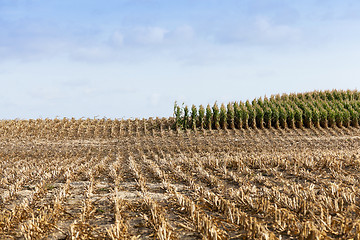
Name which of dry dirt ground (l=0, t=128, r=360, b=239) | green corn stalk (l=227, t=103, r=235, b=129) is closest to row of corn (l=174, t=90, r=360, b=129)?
green corn stalk (l=227, t=103, r=235, b=129)

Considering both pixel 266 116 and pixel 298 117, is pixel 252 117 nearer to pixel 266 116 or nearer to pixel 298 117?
pixel 266 116

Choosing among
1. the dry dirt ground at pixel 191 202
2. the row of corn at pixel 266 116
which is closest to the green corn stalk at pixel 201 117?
the row of corn at pixel 266 116

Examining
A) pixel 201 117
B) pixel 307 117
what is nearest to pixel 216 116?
pixel 201 117

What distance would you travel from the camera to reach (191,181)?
27.5 feet

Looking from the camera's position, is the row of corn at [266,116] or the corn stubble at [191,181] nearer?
the corn stubble at [191,181]

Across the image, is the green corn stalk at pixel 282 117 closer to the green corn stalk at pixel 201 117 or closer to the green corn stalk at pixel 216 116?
the green corn stalk at pixel 216 116

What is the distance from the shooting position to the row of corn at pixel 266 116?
80.2 ft

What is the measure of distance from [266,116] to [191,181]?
17.9 metres

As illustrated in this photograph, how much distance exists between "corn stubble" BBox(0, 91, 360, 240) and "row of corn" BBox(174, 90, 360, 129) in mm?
92

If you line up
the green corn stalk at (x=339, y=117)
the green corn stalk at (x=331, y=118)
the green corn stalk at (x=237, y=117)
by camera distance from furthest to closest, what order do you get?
the green corn stalk at (x=339, y=117) → the green corn stalk at (x=331, y=118) → the green corn stalk at (x=237, y=117)

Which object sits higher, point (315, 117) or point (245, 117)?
point (245, 117)

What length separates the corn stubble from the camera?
17.1 ft

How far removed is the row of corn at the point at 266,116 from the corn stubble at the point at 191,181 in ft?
0.30

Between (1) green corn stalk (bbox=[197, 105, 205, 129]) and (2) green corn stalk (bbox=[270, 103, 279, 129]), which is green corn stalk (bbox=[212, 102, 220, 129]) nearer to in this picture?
(1) green corn stalk (bbox=[197, 105, 205, 129])
